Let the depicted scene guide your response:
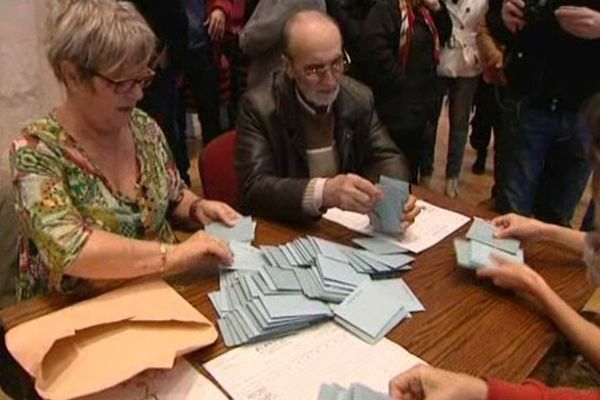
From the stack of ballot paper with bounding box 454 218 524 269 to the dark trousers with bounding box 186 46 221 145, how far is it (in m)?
2.23

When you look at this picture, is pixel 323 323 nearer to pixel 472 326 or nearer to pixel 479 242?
pixel 472 326

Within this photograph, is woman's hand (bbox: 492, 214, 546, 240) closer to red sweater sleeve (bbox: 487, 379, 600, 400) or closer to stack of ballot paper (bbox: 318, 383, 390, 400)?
red sweater sleeve (bbox: 487, 379, 600, 400)

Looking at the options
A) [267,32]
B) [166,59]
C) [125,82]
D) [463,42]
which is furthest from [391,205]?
[463,42]

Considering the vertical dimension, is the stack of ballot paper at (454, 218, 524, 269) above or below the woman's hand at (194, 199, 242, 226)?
below

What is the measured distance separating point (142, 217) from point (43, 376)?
1.80 feet

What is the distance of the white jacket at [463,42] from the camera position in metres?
3.16

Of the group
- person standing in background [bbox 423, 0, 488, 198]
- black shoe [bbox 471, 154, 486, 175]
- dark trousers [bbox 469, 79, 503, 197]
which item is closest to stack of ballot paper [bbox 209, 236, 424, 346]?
person standing in background [bbox 423, 0, 488, 198]

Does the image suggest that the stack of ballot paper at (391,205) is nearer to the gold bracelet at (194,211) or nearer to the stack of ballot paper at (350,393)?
the gold bracelet at (194,211)

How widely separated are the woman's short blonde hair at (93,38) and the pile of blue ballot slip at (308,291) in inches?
18.9

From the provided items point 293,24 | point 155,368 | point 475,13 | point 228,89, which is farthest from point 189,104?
point 155,368

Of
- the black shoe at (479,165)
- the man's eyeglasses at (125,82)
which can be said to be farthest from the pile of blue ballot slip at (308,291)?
the black shoe at (479,165)

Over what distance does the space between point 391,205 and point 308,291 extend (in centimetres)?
36

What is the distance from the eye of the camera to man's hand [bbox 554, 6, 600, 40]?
6.35ft

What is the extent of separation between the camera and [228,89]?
12.4 ft
